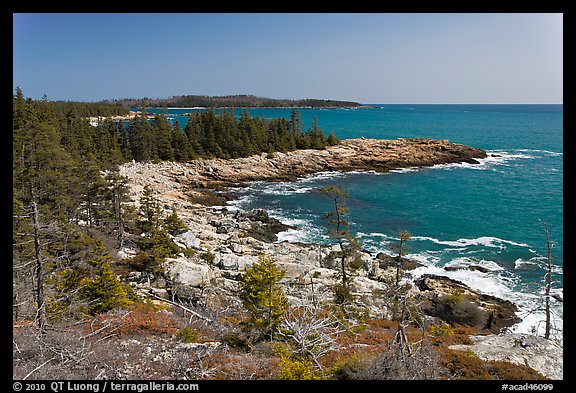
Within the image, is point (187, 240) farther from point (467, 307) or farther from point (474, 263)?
point (474, 263)

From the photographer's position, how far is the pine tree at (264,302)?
9.55 metres

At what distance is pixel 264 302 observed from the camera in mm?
10203

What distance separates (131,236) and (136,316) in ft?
51.5

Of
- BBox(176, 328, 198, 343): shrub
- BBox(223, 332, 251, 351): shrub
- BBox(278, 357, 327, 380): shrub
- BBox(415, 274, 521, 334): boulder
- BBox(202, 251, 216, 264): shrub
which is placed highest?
BBox(278, 357, 327, 380): shrub

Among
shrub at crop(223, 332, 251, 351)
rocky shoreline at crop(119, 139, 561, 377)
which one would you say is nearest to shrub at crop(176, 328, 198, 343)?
shrub at crop(223, 332, 251, 351)

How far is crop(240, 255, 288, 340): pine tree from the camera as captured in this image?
9.55 m

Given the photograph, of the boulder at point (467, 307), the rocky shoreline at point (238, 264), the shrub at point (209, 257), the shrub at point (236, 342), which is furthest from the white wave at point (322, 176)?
the shrub at point (236, 342)

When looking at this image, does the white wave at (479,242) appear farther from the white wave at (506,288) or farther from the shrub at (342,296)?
the shrub at (342,296)

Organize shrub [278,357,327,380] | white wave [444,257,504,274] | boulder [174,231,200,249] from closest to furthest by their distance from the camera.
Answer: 1. shrub [278,357,327,380]
2. white wave [444,257,504,274]
3. boulder [174,231,200,249]

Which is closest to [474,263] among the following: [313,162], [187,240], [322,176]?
[187,240]

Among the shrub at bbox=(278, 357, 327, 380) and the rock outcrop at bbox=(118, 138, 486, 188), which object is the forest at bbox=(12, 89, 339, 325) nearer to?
the rock outcrop at bbox=(118, 138, 486, 188)
